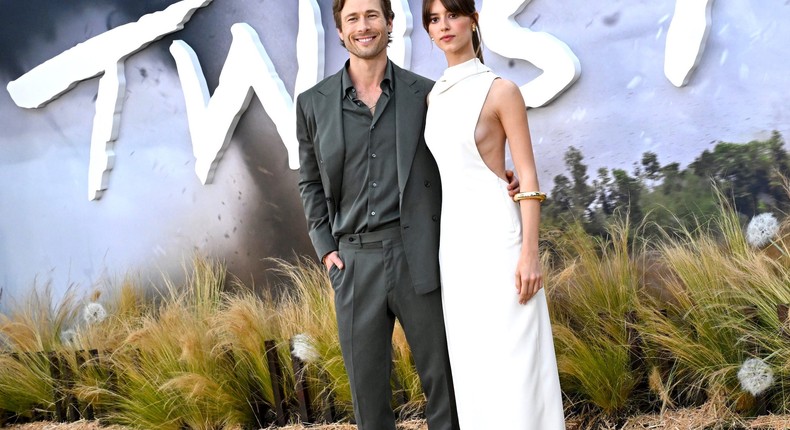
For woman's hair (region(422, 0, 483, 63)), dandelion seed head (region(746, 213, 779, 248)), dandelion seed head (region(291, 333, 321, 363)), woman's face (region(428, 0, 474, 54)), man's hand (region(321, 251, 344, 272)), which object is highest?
woman's hair (region(422, 0, 483, 63))

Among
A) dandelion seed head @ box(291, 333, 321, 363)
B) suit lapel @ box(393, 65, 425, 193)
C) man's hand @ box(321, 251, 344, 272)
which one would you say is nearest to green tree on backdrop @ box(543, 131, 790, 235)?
dandelion seed head @ box(291, 333, 321, 363)

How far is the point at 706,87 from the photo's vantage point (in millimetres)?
4168

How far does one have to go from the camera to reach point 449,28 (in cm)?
279

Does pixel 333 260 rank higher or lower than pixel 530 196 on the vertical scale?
lower

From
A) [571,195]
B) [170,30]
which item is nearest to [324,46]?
[170,30]

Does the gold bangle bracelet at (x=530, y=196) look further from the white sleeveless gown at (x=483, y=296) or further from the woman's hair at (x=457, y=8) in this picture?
the woman's hair at (x=457, y=8)

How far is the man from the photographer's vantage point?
2928mm

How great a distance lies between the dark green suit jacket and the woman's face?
0.85 ft

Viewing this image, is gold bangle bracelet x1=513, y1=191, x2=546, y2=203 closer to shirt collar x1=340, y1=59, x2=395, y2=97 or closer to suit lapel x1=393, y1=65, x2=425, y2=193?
suit lapel x1=393, y1=65, x2=425, y2=193

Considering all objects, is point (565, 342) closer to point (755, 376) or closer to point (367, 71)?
point (755, 376)

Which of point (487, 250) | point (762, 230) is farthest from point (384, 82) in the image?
point (762, 230)

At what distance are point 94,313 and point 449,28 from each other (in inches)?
156

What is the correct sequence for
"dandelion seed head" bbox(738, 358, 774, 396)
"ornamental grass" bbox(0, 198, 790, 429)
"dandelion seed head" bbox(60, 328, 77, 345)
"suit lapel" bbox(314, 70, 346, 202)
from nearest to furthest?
"suit lapel" bbox(314, 70, 346, 202), "dandelion seed head" bbox(738, 358, 774, 396), "ornamental grass" bbox(0, 198, 790, 429), "dandelion seed head" bbox(60, 328, 77, 345)

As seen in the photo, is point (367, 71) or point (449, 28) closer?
point (449, 28)
